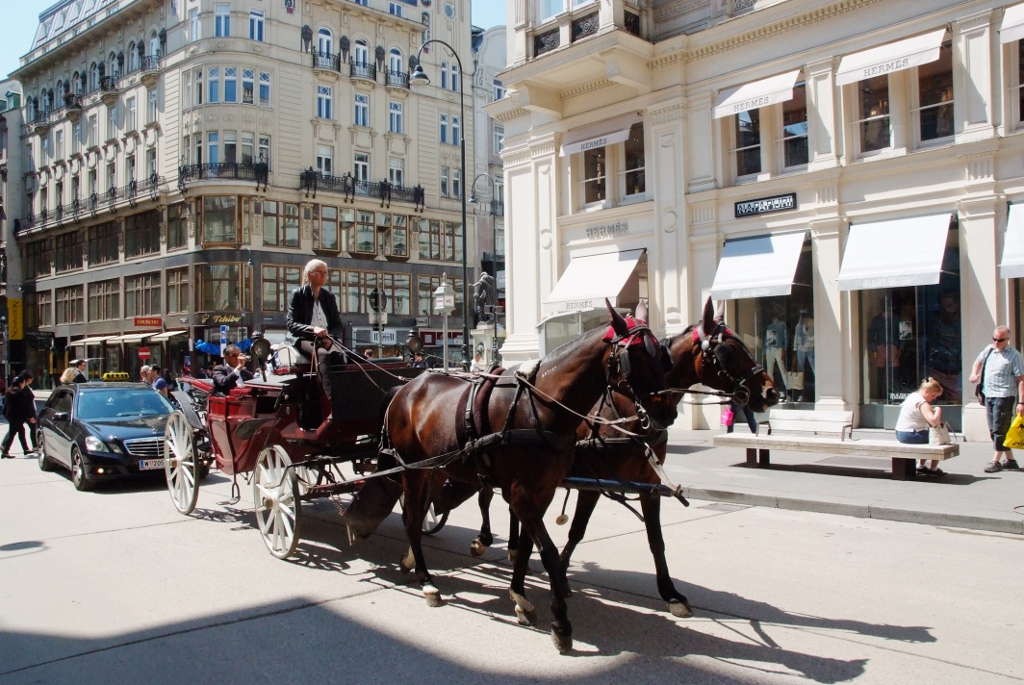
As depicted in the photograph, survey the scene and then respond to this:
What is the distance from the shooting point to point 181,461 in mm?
9609

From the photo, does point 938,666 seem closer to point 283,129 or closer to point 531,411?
point 531,411

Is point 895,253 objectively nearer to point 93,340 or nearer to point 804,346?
point 804,346

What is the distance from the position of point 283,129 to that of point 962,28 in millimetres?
36982

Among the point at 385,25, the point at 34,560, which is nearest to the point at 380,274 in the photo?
the point at 385,25

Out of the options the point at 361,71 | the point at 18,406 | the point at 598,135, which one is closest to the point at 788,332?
the point at 598,135

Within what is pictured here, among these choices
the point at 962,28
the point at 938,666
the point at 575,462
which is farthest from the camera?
the point at 962,28

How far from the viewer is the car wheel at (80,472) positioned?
11.6 m

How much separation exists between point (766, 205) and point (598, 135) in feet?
15.2

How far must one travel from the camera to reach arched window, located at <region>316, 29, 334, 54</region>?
46.1 meters

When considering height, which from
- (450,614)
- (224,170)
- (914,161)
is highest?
(224,170)

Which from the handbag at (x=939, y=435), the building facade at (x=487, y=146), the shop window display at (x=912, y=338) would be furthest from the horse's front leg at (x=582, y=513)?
the building facade at (x=487, y=146)

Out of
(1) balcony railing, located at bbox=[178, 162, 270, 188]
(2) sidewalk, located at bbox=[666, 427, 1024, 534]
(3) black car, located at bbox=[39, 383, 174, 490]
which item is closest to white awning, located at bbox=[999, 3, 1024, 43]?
(2) sidewalk, located at bbox=[666, 427, 1024, 534]

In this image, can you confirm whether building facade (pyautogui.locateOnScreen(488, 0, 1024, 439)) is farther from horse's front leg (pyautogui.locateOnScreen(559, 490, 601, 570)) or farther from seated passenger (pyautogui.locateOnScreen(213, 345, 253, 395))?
horse's front leg (pyautogui.locateOnScreen(559, 490, 601, 570))

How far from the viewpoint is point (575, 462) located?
245 inches
